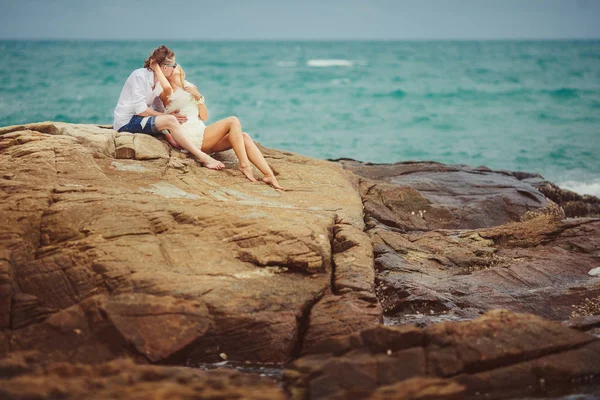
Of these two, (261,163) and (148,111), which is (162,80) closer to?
(148,111)

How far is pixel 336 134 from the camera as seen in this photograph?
1076 inches

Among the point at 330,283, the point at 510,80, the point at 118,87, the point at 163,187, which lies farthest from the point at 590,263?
the point at 510,80

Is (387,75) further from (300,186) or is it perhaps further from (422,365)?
(422,365)

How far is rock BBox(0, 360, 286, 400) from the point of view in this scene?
14.6ft

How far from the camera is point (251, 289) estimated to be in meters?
6.58

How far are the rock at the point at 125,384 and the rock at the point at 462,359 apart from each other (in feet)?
2.01

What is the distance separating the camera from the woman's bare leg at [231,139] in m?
9.16

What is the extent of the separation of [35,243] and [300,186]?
3.69 m

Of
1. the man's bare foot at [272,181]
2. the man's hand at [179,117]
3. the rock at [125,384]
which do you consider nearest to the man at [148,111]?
the man's hand at [179,117]

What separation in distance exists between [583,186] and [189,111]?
490 inches

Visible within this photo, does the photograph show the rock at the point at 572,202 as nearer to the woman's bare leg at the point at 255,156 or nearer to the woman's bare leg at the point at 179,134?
the woman's bare leg at the point at 255,156

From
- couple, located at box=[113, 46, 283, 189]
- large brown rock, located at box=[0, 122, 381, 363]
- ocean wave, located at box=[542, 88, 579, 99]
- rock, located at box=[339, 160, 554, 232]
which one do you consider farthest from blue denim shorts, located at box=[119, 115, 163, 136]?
ocean wave, located at box=[542, 88, 579, 99]

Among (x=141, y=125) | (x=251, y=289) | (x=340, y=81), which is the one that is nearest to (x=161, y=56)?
(x=141, y=125)

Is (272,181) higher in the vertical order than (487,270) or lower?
higher
